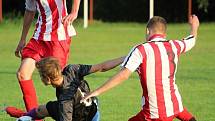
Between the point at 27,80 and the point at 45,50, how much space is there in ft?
1.46

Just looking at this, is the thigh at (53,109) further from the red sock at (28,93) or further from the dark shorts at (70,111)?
the red sock at (28,93)

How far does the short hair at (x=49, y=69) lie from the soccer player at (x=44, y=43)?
164 centimetres

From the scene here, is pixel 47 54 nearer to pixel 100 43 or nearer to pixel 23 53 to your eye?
pixel 23 53

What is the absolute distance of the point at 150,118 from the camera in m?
6.93

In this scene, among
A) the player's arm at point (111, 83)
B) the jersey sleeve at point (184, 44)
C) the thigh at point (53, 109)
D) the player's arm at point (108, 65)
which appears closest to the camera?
the player's arm at point (111, 83)

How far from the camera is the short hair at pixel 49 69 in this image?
280 inches

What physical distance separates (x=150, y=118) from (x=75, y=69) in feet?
3.68

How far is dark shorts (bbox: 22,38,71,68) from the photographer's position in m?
8.88

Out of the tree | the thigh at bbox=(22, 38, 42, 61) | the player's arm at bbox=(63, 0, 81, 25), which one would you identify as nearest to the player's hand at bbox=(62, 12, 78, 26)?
the player's arm at bbox=(63, 0, 81, 25)

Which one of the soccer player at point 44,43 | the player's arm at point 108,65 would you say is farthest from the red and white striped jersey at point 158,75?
the soccer player at point 44,43

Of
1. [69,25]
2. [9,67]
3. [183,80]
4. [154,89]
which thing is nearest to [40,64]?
[154,89]

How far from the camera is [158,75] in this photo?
6844 mm

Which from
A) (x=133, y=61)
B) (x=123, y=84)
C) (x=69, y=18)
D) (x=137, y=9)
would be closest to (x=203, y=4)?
(x=137, y=9)

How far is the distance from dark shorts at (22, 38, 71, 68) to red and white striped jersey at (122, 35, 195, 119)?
7.22 ft
